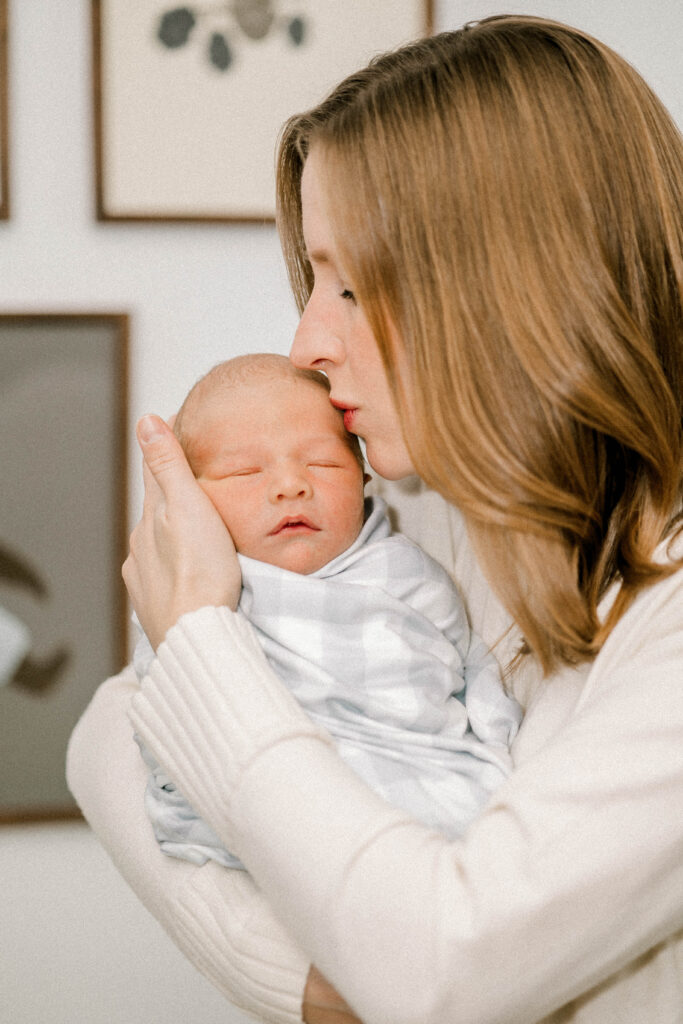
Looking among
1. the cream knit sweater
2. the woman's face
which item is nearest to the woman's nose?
the woman's face

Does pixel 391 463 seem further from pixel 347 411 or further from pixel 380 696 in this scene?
pixel 380 696

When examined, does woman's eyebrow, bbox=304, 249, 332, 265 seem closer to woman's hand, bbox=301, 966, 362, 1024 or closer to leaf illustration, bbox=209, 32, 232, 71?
woman's hand, bbox=301, 966, 362, 1024

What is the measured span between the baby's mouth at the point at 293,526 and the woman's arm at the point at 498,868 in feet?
1.10

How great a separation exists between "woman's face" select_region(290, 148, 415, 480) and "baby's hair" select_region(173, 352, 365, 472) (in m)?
0.09

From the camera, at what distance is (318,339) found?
970 mm

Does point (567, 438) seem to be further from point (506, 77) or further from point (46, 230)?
point (46, 230)

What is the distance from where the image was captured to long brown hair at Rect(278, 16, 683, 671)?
0.82 meters

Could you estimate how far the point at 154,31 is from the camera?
1558 millimetres

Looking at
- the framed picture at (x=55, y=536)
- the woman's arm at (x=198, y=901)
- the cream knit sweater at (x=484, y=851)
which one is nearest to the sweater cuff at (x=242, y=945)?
the woman's arm at (x=198, y=901)

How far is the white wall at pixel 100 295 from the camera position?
1.58 meters

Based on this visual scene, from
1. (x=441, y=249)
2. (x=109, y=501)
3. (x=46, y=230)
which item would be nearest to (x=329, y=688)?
(x=441, y=249)

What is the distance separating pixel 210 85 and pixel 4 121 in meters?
0.36

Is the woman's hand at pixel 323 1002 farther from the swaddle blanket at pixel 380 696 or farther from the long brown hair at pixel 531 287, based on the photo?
the long brown hair at pixel 531 287

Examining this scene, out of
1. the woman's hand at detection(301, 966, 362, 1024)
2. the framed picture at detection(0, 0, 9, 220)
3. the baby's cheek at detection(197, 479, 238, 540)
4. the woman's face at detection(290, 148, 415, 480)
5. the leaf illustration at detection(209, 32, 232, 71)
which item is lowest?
the woman's hand at detection(301, 966, 362, 1024)
